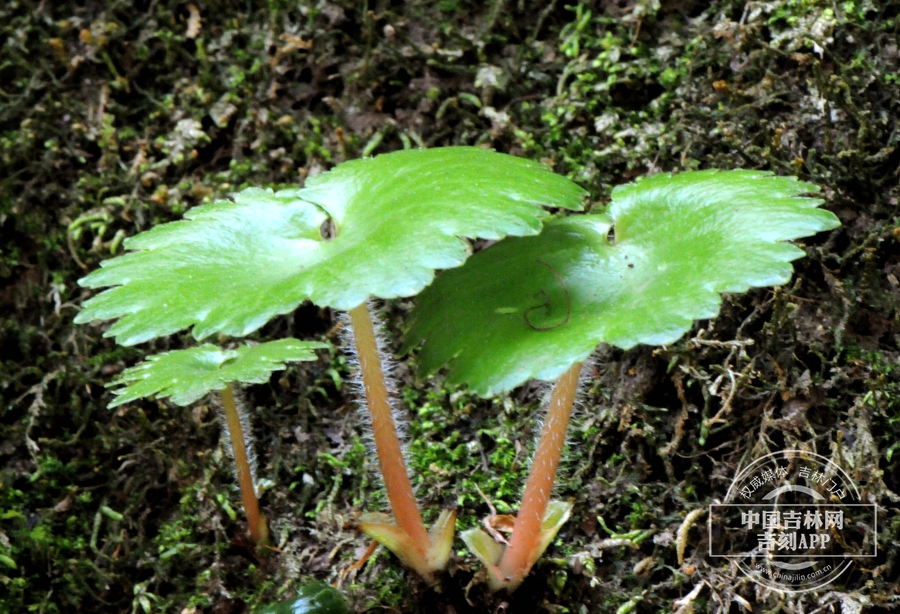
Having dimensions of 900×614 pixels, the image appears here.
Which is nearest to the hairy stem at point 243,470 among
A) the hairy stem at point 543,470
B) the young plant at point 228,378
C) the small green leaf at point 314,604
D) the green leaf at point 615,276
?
the young plant at point 228,378

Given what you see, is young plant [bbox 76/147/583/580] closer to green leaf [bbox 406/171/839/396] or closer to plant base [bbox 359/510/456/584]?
plant base [bbox 359/510/456/584]

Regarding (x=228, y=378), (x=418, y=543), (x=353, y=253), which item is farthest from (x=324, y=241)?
(x=418, y=543)

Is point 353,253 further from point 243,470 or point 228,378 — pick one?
point 243,470

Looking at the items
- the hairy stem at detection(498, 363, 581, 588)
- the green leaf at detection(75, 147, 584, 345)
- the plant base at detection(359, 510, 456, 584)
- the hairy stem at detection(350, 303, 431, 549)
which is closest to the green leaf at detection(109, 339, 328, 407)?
the hairy stem at detection(350, 303, 431, 549)

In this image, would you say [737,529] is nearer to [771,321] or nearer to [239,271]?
[771,321]

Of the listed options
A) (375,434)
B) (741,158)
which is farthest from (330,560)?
(741,158)

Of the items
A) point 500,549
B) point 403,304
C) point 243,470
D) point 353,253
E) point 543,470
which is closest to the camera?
point 353,253
